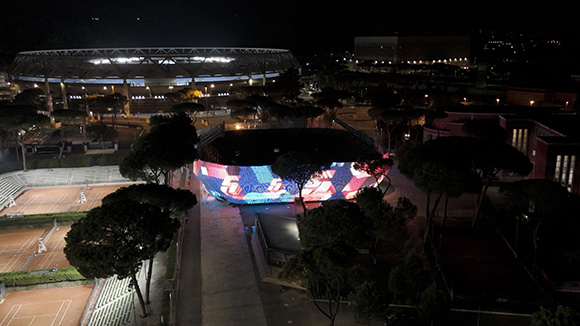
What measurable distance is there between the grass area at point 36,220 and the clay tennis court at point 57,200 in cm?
313

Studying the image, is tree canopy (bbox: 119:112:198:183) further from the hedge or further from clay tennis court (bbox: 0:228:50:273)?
clay tennis court (bbox: 0:228:50:273)

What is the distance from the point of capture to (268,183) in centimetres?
2839

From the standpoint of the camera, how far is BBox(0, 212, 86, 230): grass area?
27500 mm

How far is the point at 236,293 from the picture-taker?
19547 mm

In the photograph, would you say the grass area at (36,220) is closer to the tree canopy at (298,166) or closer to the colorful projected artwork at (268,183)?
the colorful projected artwork at (268,183)

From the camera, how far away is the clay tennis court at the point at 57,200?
3136cm

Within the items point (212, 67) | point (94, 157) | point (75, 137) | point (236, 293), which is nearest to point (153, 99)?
point (212, 67)

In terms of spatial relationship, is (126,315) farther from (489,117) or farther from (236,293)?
(489,117)

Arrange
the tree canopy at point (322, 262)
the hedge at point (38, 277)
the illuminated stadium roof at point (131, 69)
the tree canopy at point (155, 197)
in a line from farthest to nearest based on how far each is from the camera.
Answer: the illuminated stadium roof at point (131, 69) → the hedge at point (38, 277) → the tree canopy at point (155, 197) → the tree canopy at point (322, 262)

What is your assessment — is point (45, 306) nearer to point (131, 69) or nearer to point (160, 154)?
point (160, 154)

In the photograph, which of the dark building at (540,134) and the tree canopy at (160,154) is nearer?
the tree canopy at (160,154)

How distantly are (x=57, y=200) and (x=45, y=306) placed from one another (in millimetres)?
15201

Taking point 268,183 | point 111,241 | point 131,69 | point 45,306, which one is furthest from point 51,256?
point 131,69

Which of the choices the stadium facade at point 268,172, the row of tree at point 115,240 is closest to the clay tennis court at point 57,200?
the stadium facade at point 268,172
